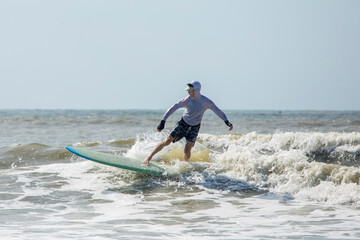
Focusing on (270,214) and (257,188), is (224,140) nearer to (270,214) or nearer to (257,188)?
Answer: (257,188)

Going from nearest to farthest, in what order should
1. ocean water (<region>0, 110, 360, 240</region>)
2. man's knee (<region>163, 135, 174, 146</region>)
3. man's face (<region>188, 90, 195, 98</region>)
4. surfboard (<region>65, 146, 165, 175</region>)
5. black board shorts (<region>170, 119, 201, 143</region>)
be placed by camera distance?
1. ocean water (<region>0, 110, 360, 240</region>)
2. man's face (<region>188, 90, 195, 98</region>)
3. surfboard (<region>65, 146, 165, 175</region>)
4. man's knee (<region>163, 135, 174, 146</region>)
5. black board shorts (<region>170, 119, 201, 143</region>)

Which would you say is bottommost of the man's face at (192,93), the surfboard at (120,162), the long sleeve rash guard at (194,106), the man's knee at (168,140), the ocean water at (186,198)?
the ocean water at (186,198)

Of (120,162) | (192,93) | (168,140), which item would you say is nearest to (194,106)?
(192,93)

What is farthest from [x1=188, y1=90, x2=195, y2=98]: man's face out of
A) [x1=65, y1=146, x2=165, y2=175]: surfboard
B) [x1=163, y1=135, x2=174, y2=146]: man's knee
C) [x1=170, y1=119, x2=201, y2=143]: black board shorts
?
[x1=65, y1=146, x2=165, y2=175]: surfboard

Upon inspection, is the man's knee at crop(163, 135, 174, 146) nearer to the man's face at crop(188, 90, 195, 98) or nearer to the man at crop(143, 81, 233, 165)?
the man at crop(143, 81, 233, 165)

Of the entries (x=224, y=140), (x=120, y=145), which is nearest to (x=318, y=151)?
(x=224, y=140)

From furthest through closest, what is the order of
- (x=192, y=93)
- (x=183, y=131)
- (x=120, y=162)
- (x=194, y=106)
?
(x=183, y=131), (x=120, y=162), (x=194, y=106), (x=192, y=93)

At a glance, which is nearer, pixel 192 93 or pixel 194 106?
pixel 192 93

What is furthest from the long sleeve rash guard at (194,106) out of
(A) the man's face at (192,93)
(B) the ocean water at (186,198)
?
(B) the ocean water at (186,198)

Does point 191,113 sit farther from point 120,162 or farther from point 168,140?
point 120,162

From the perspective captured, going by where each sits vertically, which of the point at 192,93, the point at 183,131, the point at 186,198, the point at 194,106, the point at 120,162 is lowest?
the point at 186,198

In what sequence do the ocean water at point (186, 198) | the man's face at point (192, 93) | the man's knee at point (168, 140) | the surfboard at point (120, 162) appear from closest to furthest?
the ocean water at point (186, 198)
the man's face at point (192, 93)
the surfboard at point (120, 162)
the man's knee at point (168, 140)

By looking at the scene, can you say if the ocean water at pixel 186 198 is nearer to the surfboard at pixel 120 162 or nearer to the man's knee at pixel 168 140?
the surfboard at pixel 120 162

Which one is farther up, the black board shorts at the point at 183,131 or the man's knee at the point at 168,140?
the black board shorts at the point at 183,131
